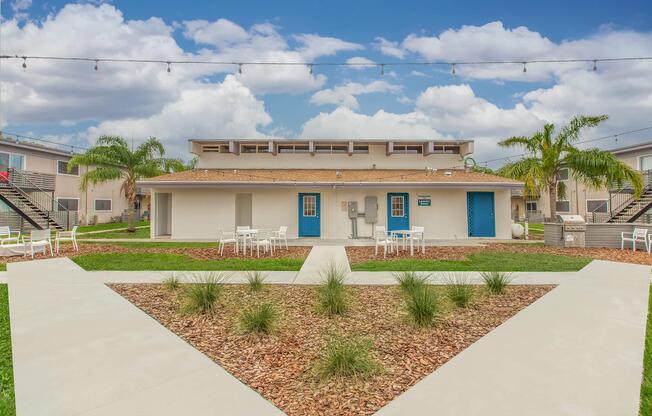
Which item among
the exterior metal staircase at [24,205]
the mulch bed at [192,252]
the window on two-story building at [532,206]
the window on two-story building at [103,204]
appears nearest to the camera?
the mulch bed at [192,252]

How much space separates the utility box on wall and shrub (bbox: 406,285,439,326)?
1334 centimetres

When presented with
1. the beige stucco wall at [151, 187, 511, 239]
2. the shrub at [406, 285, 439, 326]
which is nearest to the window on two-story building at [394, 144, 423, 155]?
the beige stucco wall at [151, 187, 511, 239]

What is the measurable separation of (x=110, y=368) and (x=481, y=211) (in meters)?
18.8

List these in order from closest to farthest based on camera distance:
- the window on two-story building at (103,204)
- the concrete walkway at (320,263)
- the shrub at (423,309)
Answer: the shrub at (423,309)
the concrete walkway at (320,263)
the window on two-story building at (103,204)

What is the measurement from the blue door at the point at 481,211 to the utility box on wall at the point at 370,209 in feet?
16.7

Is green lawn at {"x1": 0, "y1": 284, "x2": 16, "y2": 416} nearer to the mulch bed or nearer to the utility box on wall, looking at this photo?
the mulch bed

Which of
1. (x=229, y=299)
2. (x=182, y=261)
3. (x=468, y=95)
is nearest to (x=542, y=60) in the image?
(x=468, y=95)

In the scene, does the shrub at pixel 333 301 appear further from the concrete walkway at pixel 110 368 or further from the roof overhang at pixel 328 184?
the roof overhang at pixel 328 184

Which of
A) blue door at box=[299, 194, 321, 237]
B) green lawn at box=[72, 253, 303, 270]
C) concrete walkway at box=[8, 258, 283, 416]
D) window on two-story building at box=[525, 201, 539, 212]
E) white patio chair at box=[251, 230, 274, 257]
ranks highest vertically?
window on two-story building at box=[525, 201, 539, 212]

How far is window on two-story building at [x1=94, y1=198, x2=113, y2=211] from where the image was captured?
107 feet

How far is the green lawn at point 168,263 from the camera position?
10.0 m

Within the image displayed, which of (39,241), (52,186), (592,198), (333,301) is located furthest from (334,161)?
(592,198)

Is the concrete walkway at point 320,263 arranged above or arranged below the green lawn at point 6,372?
above

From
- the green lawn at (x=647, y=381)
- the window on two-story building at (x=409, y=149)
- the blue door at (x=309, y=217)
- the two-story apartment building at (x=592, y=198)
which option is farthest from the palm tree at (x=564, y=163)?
the green lawn at (x=647, y=381)
